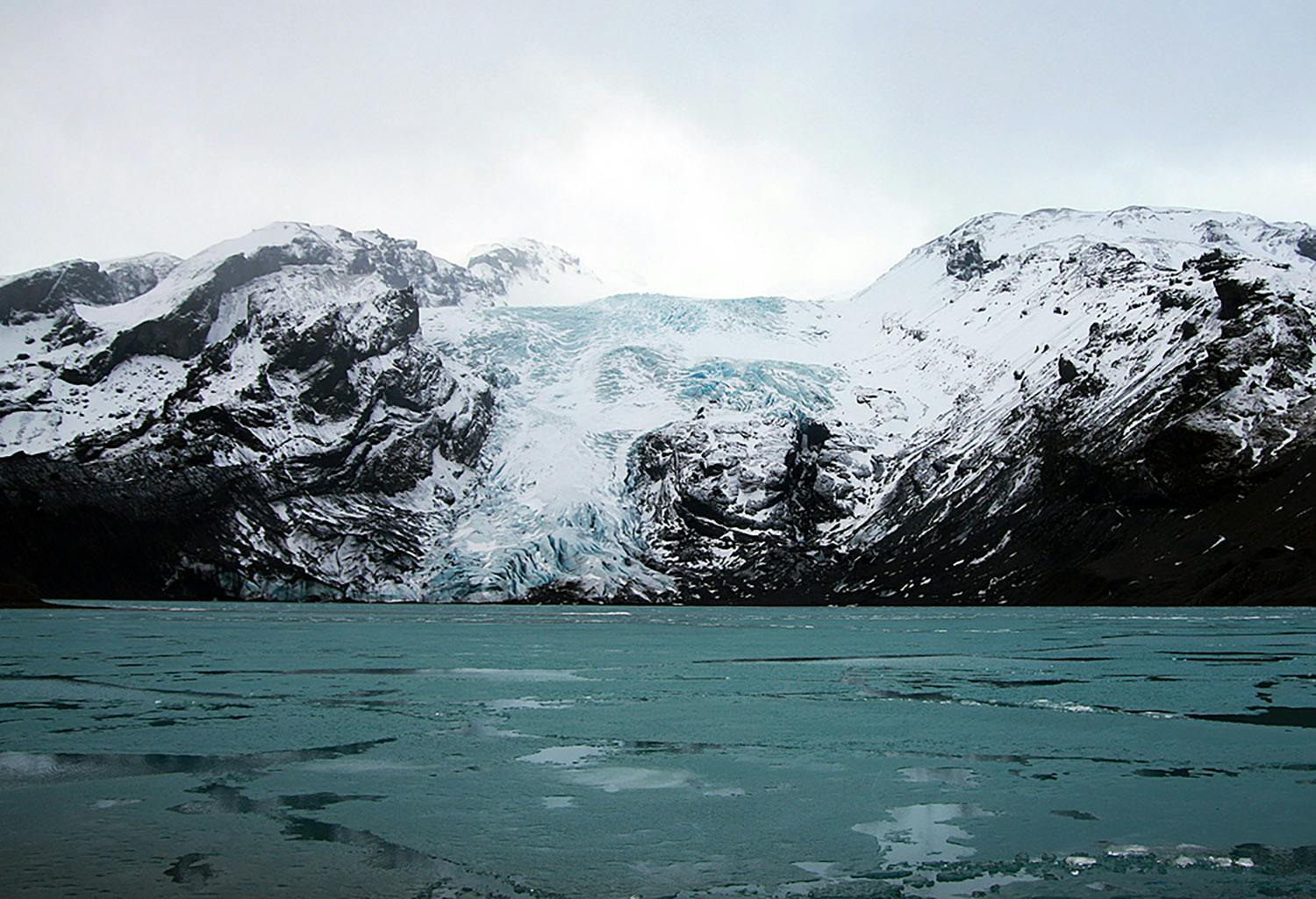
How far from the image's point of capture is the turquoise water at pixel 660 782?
1086 cm

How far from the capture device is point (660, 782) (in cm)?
1592

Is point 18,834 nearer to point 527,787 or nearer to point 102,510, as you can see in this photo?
point 527,787

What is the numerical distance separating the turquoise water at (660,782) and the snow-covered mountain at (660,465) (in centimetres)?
9424

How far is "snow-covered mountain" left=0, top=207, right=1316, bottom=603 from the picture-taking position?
134 meters

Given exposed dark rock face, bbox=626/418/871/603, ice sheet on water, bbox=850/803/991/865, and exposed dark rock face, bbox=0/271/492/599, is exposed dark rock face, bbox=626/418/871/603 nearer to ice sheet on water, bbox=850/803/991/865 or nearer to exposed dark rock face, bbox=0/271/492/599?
exposed dark rock face, bbox=0/271/492/599

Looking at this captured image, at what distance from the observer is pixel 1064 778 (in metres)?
15.8

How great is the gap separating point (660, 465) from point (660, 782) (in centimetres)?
16922

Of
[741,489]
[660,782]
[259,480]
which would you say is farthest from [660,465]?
[660,782]

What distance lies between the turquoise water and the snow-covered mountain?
3710 inches

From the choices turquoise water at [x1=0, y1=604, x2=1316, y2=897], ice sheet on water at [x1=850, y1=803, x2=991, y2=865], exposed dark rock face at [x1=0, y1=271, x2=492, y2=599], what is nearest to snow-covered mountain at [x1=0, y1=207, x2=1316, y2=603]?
exposed dark rock face at [x1=0, y1=271, x2=492, y2=599]

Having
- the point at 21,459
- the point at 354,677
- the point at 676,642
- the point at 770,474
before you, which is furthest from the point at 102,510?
the point at 354,677

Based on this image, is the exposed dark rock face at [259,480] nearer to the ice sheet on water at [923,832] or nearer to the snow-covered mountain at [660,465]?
the snow-covered mountain at [660,465]

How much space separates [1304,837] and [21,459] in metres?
A: 170

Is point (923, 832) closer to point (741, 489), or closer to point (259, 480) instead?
point (259, 480)
